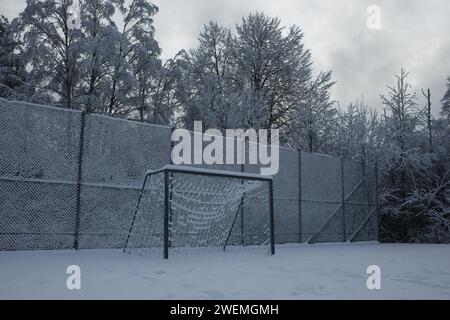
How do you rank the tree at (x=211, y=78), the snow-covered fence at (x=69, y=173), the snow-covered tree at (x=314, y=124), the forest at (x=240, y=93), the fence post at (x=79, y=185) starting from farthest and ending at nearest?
1. the tree at (x=211, y=78)
2. the snow-covered tree at (x=314, y=124)
3. the forest at (x=240, y=93)
4. the fence post at (x=79, y=185)
5. the snow-covered fence at (x=69, y=173)

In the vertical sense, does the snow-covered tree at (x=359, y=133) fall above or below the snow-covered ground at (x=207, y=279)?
above

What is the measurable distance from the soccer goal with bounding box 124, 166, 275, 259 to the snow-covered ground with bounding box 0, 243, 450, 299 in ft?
3.70

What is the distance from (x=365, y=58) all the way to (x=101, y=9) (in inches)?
397

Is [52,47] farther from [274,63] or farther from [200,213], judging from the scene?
[200,213]

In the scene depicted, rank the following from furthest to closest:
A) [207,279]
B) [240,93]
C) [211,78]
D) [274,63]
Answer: [274,63] → [211,78] → [240,93] → [207,279]

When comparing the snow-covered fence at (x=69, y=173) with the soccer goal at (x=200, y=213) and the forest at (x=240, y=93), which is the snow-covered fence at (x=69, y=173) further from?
the forest at (x=240, y=93)

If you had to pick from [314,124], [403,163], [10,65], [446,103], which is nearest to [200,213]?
[403,163]

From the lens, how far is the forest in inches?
538

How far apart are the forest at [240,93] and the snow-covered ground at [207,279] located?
814cm

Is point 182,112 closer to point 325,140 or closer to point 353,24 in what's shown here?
point 325,140

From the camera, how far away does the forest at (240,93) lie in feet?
44.9

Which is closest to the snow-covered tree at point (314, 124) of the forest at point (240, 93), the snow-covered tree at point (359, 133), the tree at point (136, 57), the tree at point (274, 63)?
the forest at point (240, 93)

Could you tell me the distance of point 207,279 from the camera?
4.19 m

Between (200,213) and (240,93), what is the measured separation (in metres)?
11.1
